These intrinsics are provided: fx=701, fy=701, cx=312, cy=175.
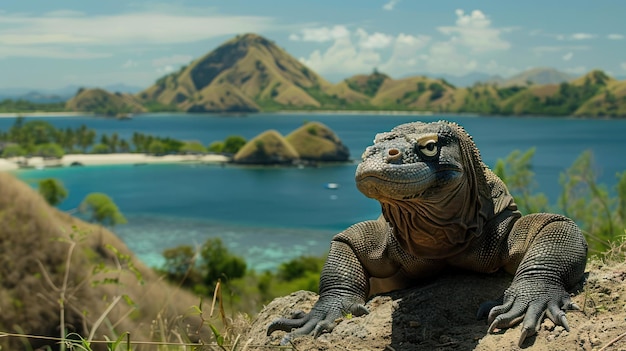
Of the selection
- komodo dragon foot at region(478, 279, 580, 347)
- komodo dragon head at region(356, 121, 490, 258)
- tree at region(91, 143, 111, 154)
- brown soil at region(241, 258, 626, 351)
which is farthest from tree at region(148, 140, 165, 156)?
komodo dragon foot at region(478, 279, 580, 347)

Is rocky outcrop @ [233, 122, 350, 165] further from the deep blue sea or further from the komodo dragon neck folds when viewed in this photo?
the komodo dragon neck folds

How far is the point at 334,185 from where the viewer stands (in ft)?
365

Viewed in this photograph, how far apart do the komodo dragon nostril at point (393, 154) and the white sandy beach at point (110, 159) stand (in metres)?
143

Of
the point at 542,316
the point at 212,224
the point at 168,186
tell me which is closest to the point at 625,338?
the point at 542,316

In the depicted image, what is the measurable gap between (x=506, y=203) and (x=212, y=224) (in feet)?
289

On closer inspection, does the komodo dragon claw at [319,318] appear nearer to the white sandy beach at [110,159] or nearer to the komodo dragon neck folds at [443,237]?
the komodo dragon neck folds at [443,237]

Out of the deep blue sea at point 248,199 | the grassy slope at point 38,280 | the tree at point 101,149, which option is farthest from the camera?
the tree at point 101,149

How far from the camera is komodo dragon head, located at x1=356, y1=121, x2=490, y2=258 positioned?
13.5ft

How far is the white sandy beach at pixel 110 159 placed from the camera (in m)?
141

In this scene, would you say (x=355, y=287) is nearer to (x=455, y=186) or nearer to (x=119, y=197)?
(x=455, y=186)

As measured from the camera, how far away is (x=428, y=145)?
4.38 meters

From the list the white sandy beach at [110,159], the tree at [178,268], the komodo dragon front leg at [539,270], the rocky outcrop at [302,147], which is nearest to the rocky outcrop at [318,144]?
the rocky outcrop at [302,147]

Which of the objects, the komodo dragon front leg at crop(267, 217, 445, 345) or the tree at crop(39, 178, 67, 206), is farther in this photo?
the tree at crop(39, 178, 67, 206)

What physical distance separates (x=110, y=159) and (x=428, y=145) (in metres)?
156
